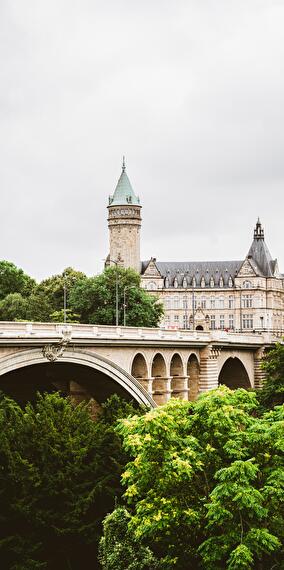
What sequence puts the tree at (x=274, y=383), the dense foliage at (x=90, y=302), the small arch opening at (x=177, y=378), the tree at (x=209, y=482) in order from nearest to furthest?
the tree at (x=209, y=482) → the tree at (x=274, y=383) → the small arch opening at (x=177, y=378) → the dense foliage at (x=90, y=302)

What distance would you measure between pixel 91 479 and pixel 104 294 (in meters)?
69.1

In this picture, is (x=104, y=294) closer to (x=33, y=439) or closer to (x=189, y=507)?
(x=33, y=439)

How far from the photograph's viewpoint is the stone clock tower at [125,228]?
189 meters

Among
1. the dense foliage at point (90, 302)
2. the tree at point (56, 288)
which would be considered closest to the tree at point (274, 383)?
the dense foliage at point (90, 302)

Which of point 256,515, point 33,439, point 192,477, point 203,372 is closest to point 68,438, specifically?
point 33,439

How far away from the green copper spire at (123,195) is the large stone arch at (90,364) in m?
134

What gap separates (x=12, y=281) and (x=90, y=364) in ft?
287

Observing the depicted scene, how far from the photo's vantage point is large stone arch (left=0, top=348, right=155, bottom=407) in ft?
151

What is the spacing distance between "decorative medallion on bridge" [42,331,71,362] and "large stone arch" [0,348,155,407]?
0.23 metres

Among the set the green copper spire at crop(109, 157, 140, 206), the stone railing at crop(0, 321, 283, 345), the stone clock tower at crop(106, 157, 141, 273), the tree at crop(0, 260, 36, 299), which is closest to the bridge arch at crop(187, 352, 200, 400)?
the stone railing at crop(0, 321, 283, 345)

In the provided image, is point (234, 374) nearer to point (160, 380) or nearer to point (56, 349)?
point (160, 380)

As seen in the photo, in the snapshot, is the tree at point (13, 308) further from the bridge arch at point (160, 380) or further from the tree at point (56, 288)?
the bridge arch at point (160, 380)

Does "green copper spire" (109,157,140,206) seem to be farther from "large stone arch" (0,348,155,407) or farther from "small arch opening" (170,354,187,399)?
"large stone arch" (0,348,155,407)

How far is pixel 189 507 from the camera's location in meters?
30.0
